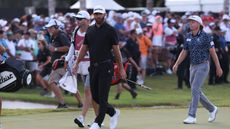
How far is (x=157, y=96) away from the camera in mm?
17906

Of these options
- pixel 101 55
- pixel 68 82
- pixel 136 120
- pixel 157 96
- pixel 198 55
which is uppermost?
pixel 101 55

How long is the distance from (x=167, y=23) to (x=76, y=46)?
13.2 meters

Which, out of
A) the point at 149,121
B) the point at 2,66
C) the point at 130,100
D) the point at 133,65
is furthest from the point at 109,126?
the point at 133,65

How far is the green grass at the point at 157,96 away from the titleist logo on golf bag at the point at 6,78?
5277 millimetres

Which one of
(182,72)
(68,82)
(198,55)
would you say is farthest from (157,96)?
(198,55)

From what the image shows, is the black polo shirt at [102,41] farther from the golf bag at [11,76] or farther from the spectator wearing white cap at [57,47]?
the spectator wearing white cap at [57,47]

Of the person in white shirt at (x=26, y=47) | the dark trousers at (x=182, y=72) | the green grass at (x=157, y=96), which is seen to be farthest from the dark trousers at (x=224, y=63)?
the person in white shirt at (x=26, y=47)

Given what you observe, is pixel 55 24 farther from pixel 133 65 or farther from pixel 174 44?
pixel 174 44

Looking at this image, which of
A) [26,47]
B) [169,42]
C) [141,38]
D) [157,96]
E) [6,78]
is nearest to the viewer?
[6,78]

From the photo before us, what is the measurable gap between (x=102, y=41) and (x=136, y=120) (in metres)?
2.47

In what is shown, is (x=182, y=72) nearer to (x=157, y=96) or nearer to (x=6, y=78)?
(x=157, y=96)

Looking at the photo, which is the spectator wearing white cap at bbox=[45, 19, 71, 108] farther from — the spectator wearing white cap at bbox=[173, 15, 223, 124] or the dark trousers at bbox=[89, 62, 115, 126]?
the dark trousers at bbox=[89, 62, 115, 126]

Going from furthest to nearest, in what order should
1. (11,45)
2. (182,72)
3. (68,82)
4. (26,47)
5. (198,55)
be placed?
(182,72)
(26,47)
(11,45)
(68,82)
(198,55)

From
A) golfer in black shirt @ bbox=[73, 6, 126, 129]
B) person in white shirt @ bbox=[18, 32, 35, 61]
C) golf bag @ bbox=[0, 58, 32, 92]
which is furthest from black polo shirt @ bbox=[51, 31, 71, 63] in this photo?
person in white shirt @ bbox=[18, 32, 35, 61]
